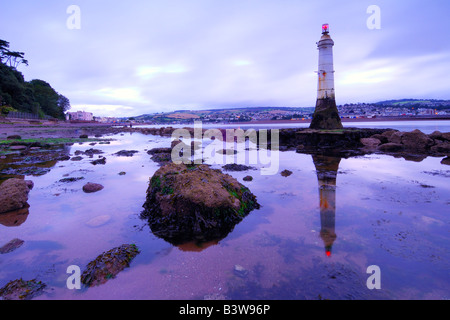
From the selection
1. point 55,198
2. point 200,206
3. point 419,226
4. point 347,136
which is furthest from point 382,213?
point 347,136

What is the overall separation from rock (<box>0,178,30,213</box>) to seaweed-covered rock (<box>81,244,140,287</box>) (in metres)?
3.79

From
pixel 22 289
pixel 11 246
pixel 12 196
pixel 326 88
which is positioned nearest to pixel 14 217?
pixel 12 196

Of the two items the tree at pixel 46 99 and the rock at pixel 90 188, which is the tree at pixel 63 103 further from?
the rock at pixel 90 188

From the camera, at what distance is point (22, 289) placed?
9.57ft

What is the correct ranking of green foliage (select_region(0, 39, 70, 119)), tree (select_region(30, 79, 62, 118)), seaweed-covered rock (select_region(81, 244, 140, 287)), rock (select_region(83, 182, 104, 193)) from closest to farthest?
seaweed-covered rock (select_region(81, 244, 140, 287))
rock (select_region(83, 182, 104, 193))
green foliage (select_region(0, 39, 70, 119))
tree (select_region(30, 79, 62, 118))

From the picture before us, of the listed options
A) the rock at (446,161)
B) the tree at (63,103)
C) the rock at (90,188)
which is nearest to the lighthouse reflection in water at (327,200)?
the rock at (446,161)

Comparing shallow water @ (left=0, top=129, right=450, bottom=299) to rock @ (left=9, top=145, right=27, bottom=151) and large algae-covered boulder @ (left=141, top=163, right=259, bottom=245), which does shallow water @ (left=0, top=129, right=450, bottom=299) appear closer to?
large algae-covered boulder @ (left=141, top=163, right=259, bottom=245)

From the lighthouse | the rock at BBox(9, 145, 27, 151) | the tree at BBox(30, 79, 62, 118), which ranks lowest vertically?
the rock at BBox(9, 145, 27, 151)

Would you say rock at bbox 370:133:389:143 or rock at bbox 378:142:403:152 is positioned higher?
rock at bbox 370:133:389:143

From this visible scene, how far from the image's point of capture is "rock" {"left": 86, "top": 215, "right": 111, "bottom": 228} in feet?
16.1

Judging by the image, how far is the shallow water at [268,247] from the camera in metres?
2.98

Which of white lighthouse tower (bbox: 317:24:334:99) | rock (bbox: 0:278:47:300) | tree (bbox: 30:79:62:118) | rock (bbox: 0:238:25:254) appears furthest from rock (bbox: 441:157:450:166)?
tree (bbox: 30:79:62:118)

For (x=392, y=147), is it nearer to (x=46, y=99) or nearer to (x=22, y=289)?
(x=22, y=289)

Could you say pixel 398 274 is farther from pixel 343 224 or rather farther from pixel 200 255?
pixel 200 255
